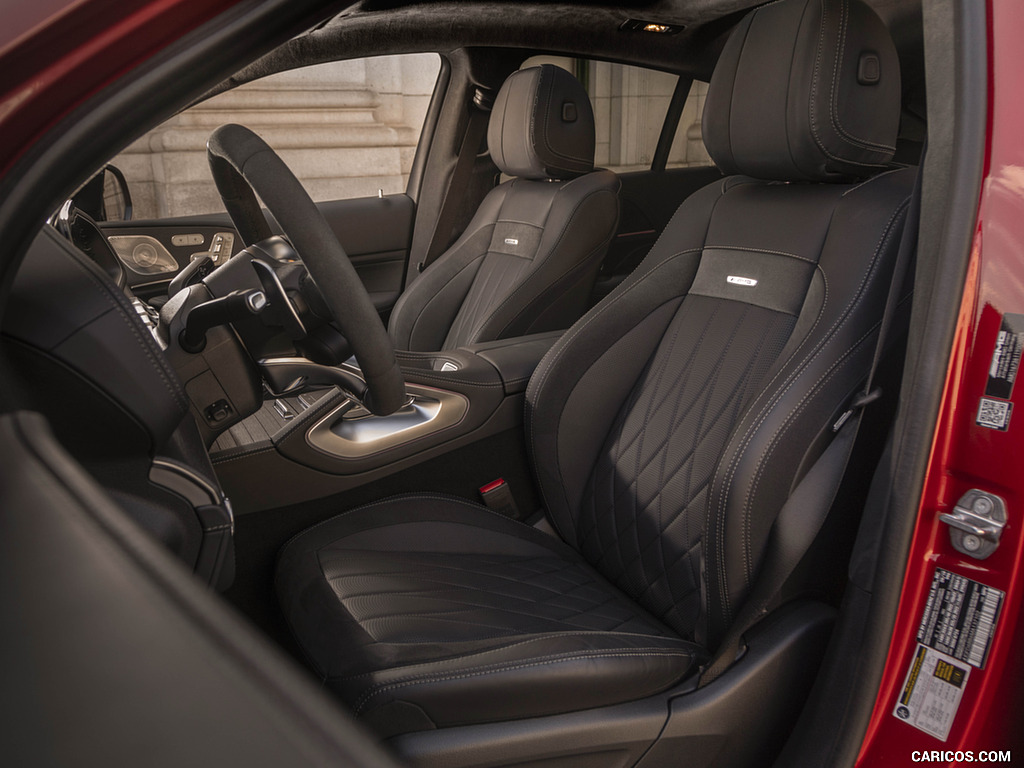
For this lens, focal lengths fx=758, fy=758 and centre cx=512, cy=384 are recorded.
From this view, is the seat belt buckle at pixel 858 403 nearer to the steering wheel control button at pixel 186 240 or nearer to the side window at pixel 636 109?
the side window at pixel 636 109

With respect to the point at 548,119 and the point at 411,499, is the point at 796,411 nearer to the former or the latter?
the point at 411,499

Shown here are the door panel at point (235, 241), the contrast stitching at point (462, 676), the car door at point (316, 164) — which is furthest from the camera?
the car door at point (316, 164)

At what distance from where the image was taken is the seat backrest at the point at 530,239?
228 centimetres

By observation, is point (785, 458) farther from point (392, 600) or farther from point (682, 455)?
point (392, 600)

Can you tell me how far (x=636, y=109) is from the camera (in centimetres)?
327

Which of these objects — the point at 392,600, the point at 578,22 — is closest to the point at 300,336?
the point at 392,600

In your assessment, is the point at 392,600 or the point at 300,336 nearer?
the point at 300,336

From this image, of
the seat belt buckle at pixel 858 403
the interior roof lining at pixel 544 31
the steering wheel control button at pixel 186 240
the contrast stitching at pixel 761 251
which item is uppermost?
the interior roof lining at pixel 544 31

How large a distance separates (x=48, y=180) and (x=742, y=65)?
3.50 feet

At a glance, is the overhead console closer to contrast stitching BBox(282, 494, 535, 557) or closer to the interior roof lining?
contrast stitching BBox(282, 494, 535, 557)

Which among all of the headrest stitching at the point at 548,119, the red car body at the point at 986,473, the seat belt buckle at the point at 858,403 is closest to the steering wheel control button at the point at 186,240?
the headrest stitching at the point at 548,119

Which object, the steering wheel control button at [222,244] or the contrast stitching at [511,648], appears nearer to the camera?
the contrast stitching at [511,648]

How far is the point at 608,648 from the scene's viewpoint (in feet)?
3.26

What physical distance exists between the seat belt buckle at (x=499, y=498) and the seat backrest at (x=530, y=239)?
0.77 metres
